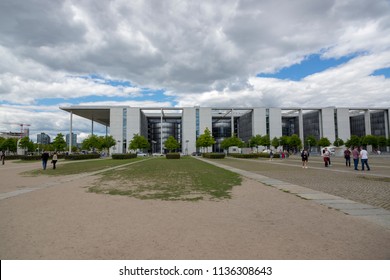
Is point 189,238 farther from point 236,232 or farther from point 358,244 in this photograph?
point 358,244

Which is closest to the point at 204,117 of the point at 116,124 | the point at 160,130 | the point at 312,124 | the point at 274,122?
the point at 274,122

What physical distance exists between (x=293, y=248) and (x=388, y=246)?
1597 millimetres

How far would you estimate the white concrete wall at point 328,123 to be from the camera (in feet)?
305

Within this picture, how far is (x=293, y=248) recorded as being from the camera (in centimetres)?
421

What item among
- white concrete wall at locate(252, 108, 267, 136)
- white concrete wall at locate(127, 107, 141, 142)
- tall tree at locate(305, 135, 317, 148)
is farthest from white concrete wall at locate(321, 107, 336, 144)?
white concrete wall at locate(127, 107, 141, 142)

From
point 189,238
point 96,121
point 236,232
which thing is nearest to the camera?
point 189,238

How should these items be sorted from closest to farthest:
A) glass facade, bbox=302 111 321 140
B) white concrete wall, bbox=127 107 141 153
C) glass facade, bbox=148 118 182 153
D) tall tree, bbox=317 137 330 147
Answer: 1. tall tree, bbox=317 137 330 147
2. white concrete wall, bbox=127 107 141 153
3. glass facade, bbox=302 111 321 140
4. glass facade, bbox=148 118 182 153

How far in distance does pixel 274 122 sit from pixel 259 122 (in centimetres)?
601

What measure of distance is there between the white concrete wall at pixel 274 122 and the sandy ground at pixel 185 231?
88.7 meters

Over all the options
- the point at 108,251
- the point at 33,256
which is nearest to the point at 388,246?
the point at 108,251

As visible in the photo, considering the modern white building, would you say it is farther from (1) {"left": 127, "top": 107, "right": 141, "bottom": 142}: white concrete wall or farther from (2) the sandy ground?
(2) the sandy ground

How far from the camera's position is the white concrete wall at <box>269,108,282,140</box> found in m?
93.2

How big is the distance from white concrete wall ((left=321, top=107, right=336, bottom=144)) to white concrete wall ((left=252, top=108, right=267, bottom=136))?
838 inches

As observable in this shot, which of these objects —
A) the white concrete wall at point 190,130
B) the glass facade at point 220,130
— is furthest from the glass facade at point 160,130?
the white concrete wall at point 190,130
